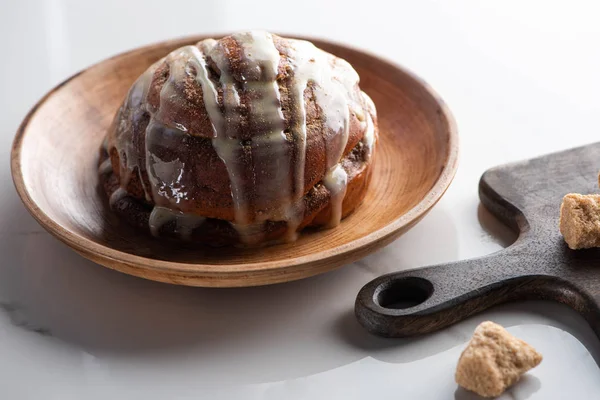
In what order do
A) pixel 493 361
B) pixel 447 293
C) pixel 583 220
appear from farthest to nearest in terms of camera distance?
pixel 583 220
pixel 447 293
pixel 493 361

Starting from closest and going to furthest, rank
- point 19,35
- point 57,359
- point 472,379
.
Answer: point 472,379 → point 57,359 → point 19,35

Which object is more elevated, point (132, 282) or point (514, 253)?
point (514, 253)

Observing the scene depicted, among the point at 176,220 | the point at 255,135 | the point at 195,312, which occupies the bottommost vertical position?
the point at 195,312

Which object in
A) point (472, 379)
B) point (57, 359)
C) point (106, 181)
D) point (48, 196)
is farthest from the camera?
point (106, 181)

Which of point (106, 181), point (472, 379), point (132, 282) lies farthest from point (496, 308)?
point (106, 181)

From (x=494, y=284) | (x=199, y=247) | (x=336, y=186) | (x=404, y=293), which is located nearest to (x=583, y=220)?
(x=494, y=284)

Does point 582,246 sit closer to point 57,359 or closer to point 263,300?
point 263,300

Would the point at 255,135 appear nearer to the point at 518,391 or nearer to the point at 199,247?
the point at 199,247
